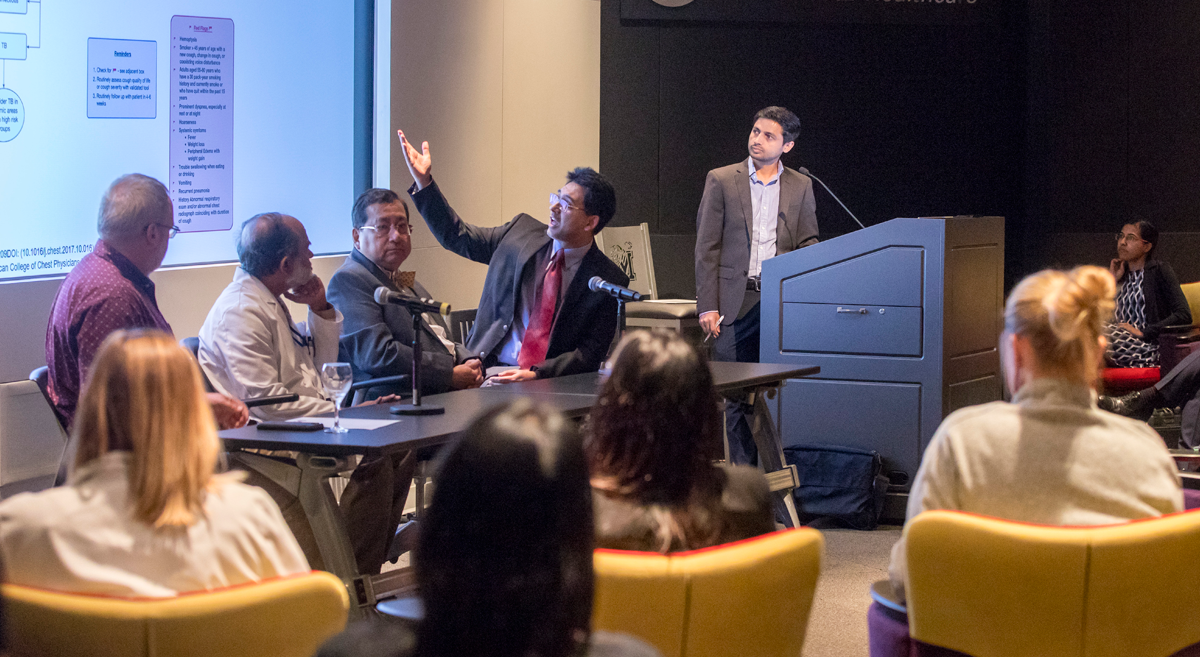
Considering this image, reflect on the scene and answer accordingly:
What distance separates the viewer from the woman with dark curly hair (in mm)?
1849

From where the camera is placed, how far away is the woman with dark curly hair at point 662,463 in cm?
185

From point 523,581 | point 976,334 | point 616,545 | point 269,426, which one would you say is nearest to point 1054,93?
point 976,334

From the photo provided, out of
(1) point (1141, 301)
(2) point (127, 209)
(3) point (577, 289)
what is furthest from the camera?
(1) point (1141, 301)

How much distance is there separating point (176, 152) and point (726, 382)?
2304 mm

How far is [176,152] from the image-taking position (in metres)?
4.52

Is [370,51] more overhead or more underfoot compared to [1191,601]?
more overhead

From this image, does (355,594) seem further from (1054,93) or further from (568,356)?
(1054,93)

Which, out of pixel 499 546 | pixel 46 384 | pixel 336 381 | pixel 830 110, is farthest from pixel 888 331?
pixel 499 546

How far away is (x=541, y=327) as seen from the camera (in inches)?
183

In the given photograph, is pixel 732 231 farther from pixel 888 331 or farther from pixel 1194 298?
pixel 1194 298

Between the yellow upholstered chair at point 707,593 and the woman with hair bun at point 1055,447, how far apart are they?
48 cm

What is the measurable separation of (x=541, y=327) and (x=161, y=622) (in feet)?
10.4

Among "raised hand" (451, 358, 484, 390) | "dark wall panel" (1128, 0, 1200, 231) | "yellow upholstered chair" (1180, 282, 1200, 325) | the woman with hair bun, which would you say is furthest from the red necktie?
"dark wall panel" (1128, 0, 1200, 231)

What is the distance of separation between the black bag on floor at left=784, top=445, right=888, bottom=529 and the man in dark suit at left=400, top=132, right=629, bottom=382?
3.69 ft
